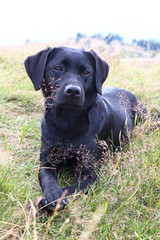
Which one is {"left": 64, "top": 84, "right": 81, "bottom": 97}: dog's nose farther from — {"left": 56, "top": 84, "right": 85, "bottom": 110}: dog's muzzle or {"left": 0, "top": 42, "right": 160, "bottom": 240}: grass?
{"left": 0, "top": 42, "right": 160, "bottom": 240}: grass

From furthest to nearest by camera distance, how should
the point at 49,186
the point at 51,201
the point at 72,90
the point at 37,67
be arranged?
the point at 37,67 → the point at 72,90 → the point at 49,186 → the point at 51,201

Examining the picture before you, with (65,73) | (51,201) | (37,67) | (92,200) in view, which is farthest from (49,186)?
(37,67)

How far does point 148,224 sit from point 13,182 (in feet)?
3.14

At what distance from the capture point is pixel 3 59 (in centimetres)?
571

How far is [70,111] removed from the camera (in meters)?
2.47

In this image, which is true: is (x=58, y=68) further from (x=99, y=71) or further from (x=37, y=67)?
(x=99, y=71)

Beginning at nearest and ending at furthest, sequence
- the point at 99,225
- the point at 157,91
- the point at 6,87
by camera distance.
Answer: the point at 99,225
the point at 6,87
the point at 157,91

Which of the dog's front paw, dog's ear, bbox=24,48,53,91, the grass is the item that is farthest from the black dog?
the dog's front paw

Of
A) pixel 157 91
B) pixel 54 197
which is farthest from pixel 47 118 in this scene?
pixel 157 91

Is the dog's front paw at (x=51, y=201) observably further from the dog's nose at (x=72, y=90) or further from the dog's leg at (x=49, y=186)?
the dog's nose at (x=72, y=90)

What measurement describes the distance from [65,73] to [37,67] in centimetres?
30

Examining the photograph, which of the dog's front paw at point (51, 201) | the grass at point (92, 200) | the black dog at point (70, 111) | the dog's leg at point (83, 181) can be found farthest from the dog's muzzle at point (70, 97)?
the dog's front paw at point (51, 201)

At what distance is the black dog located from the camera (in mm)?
2307

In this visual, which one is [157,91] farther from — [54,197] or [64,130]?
[54,197]
